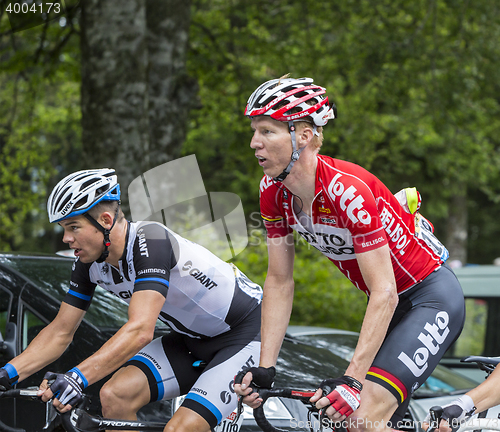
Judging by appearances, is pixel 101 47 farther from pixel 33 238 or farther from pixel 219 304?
pixel 33 238

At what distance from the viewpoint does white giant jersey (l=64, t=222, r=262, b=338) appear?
2803 millimetres

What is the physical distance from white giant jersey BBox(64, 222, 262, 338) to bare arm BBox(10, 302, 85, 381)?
0.07m

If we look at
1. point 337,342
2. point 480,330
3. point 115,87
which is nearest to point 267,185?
point 337,342

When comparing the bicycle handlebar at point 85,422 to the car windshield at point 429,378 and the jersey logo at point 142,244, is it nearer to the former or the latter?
Result: the jersey logo at point 142,244

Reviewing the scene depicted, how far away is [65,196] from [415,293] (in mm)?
1754

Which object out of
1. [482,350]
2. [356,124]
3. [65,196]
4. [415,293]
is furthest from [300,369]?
[356,124]

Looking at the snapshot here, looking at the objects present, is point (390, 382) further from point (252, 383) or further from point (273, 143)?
point (273, 143)

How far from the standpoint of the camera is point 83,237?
108 inches

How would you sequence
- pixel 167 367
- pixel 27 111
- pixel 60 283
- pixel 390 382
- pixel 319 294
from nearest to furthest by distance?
pixel 390 382
pixel 167 367
pixel 60 283
pixel 319 294
pixel 27 111

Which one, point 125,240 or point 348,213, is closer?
point 348,213

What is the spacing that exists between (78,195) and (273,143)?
978 millimetres

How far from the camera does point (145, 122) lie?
6.26 meters

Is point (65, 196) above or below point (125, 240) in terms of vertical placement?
above

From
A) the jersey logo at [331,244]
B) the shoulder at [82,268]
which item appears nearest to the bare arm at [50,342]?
the shoulder at [82,268]
